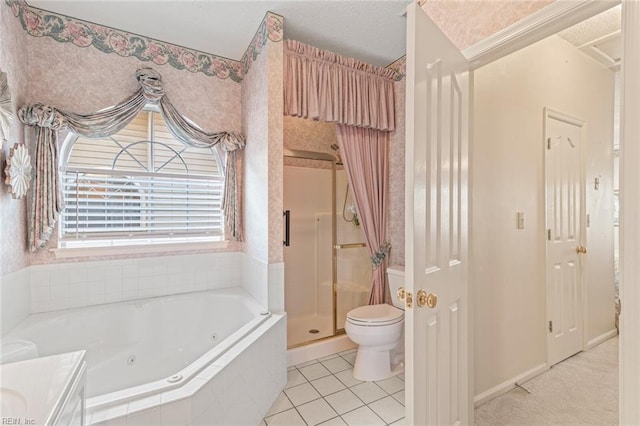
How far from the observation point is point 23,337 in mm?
1756

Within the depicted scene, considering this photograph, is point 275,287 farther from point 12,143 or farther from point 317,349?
point 12,143

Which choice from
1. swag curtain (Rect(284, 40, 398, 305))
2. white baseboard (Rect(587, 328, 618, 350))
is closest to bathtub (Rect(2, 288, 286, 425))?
swag curtain (Rect(284, 40, 398, 305))

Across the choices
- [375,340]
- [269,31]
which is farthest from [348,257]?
[269,31]

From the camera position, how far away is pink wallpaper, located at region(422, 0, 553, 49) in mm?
1297

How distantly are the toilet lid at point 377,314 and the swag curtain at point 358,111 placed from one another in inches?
10.7

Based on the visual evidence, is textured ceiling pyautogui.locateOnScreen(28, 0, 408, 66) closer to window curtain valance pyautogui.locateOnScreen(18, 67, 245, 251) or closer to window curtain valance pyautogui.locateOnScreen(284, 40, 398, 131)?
window curtain valance pyautogui.locateOnScreen(284, 40, 398, 131)

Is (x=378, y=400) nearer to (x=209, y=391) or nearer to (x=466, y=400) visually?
(x=466, y=400)

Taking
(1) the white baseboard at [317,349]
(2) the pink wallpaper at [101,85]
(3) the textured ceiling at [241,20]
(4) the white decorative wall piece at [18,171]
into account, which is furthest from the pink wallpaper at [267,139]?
(4) the white decorative wall piece at [18,171]

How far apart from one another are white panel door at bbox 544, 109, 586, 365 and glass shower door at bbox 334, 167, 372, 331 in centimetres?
155

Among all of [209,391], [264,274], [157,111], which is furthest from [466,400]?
[157,111]

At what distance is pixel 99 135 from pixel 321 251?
210cm

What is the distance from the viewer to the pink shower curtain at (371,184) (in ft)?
8.69

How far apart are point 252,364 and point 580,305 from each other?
276 cm

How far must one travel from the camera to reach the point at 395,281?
98.7 inches
